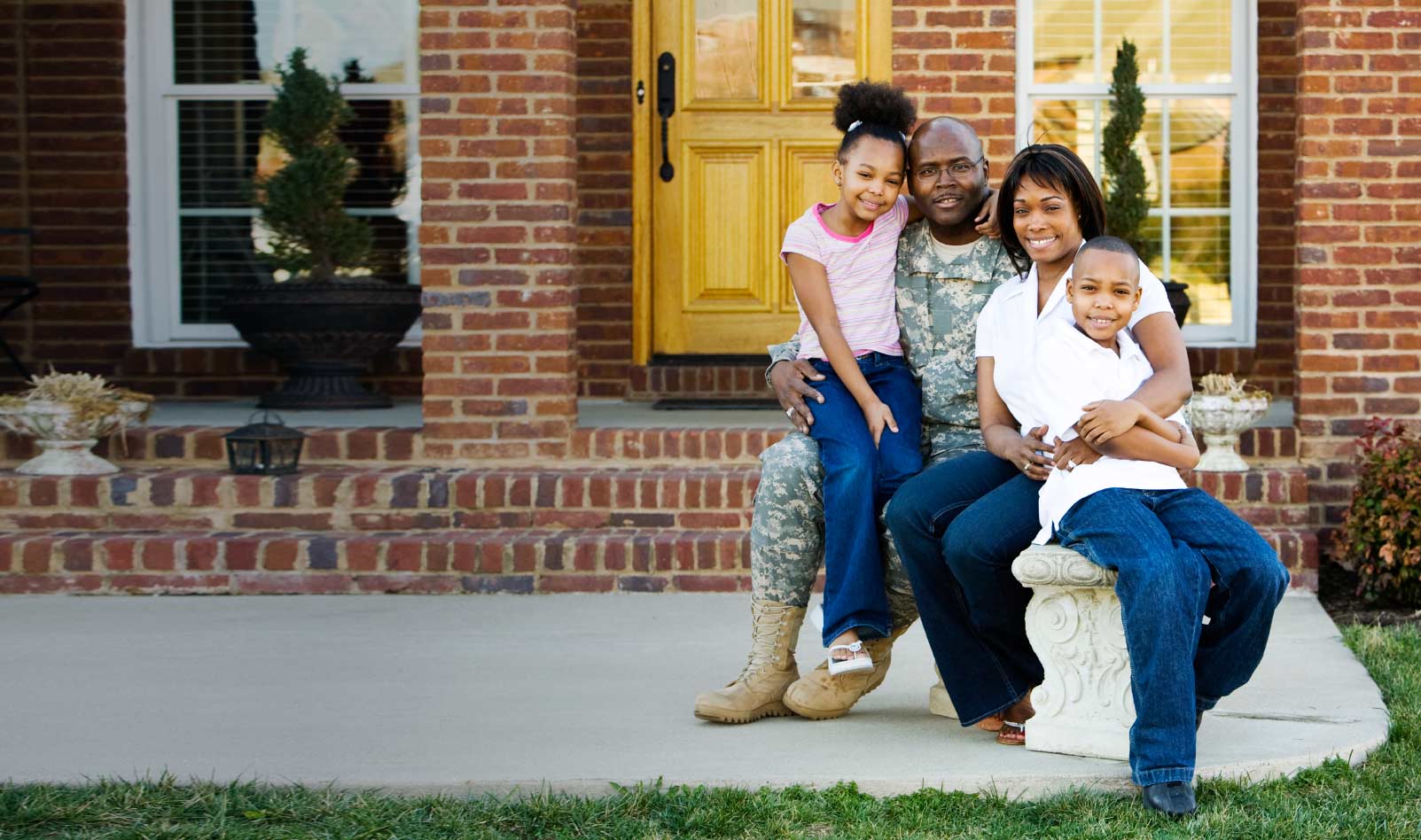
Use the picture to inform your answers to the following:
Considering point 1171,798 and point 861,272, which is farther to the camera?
point 861,272

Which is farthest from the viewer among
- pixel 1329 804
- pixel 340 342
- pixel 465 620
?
pixel 340 342

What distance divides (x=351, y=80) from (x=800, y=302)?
423cm

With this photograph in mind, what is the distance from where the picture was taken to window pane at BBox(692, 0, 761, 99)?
7348 millimetres

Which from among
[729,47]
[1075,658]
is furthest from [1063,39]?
[1075,658]

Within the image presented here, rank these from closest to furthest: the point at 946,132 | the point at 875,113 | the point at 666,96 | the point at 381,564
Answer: the point at 946,132 < the point at 875,113 < the point at 381,564 < the point at 666,96

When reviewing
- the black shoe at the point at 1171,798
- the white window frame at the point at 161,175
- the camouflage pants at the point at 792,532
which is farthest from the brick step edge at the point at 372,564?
the black shoe at the point at 1171,798

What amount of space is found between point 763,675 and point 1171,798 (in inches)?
41.8

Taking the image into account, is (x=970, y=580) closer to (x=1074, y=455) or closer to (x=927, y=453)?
(x=1074, y=455)

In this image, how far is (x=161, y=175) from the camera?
7.66 m

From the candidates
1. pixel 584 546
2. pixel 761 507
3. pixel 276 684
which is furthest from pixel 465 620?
pixel 761 507

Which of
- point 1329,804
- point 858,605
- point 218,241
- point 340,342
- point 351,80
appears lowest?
point 1329,804

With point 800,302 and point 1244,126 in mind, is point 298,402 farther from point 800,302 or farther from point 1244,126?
point 1244,126

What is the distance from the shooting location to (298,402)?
23.1ft

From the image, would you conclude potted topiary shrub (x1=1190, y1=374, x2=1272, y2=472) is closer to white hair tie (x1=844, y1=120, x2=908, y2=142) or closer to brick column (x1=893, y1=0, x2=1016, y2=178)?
brick column (x1=893, y1=0, x2=1016, y2=178)
